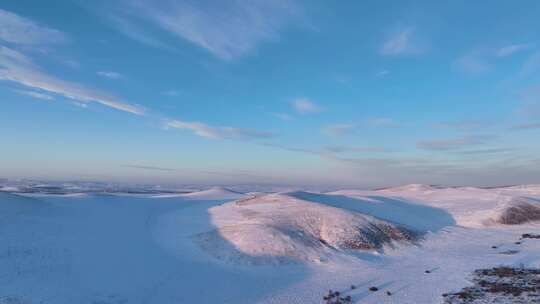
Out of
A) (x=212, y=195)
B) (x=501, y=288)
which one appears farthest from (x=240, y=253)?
(x=212, y=195)

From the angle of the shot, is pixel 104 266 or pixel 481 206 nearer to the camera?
pixel 104 266

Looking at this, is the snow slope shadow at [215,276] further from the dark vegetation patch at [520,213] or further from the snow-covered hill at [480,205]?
the dark vegetation patch at [520,213]

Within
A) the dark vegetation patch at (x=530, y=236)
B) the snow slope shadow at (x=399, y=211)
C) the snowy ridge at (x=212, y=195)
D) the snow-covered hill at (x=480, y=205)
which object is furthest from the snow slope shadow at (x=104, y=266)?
the snowy ridge at (x=212, y=195)

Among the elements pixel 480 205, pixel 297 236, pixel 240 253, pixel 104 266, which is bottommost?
pixel 104 266

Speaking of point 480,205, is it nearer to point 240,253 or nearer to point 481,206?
point 481,206

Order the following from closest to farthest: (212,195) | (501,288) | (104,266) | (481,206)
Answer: (501,288) → (104,266) → (481,206) → (212,195)

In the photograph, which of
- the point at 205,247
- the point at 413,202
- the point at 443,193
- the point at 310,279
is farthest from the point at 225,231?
the point at 443,193

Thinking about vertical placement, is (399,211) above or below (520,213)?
below
